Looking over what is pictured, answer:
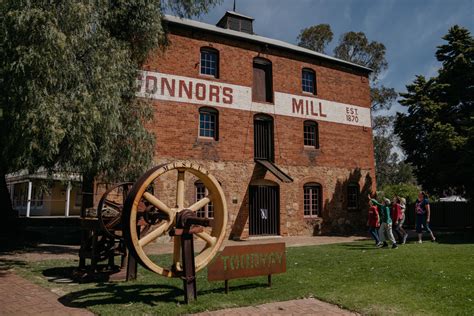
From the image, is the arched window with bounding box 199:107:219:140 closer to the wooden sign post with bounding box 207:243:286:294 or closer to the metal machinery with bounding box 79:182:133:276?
the metal machinery with bounding box 79:182:133:276

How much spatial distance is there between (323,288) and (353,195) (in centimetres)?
1340

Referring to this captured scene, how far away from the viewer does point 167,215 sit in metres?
5.91

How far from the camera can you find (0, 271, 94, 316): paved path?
203 inches

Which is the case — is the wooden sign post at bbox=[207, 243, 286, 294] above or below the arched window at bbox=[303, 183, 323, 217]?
below

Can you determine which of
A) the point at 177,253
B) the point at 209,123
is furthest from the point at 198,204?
the point at 209,123

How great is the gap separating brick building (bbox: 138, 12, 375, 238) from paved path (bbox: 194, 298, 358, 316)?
9098 mm

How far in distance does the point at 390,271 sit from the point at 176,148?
351 inches

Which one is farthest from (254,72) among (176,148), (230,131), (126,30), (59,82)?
(59,82)

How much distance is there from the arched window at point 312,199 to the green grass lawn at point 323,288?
810cm

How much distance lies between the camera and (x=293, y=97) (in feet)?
57.5

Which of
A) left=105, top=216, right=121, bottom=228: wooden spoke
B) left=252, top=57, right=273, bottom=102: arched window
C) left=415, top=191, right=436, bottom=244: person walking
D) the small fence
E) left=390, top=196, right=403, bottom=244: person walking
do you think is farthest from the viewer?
the small fence

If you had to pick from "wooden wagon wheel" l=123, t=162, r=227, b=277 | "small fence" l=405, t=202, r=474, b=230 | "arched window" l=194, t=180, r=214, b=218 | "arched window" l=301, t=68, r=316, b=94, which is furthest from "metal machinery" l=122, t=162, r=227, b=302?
"small fence" l=405, t=202, r=474, b=230

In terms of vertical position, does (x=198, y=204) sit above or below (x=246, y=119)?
below

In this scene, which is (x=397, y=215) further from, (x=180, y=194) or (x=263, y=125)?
(x=180, y=194)
